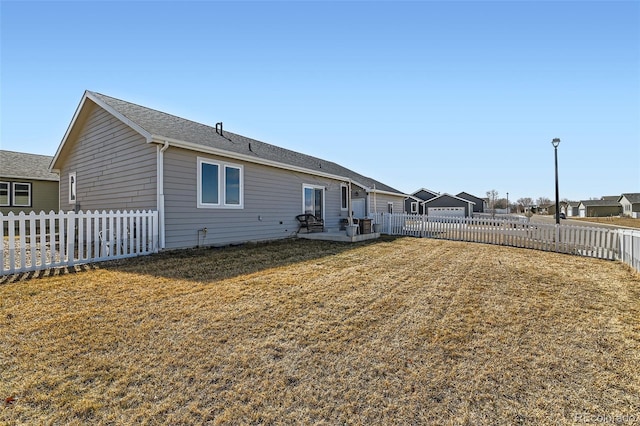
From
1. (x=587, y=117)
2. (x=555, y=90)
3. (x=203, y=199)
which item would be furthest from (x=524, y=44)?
(x=203, y=199)

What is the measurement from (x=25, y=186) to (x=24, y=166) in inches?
60.5

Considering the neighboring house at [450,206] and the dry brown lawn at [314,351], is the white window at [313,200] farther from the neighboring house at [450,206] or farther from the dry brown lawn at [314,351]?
the neighboring house at [450,206]

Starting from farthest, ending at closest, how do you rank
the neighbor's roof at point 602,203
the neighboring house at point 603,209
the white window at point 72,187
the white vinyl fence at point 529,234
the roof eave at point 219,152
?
the neighbor's roof at point 602,203
the neighboring house at point 603,209
the white window at point 72,187
the white vinyl fence at point 529,234
the roof eave at point 219,152

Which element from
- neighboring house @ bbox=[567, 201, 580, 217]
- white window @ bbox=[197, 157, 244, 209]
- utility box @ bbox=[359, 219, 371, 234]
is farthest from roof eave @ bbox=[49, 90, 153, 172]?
neighboring house @ bbox=[567, 201, 580, 217]

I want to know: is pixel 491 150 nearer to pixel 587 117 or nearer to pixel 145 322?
pixel 587 117

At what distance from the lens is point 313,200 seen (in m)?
13.5

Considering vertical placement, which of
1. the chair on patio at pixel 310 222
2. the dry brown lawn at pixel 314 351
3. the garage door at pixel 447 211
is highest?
the garage door at pixel 447 211

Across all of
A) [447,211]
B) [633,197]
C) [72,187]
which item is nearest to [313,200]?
[72,187]

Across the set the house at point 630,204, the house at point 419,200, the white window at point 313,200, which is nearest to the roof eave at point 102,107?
the white window at point 313,200

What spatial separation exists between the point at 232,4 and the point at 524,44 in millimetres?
9512

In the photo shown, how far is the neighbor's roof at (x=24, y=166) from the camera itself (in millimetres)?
14359

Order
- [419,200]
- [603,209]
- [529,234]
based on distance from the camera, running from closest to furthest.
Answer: [529,234]
[419,200]
[603,209]

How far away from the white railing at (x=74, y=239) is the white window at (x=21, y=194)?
10.5 metres

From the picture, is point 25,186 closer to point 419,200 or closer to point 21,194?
point 21,194
